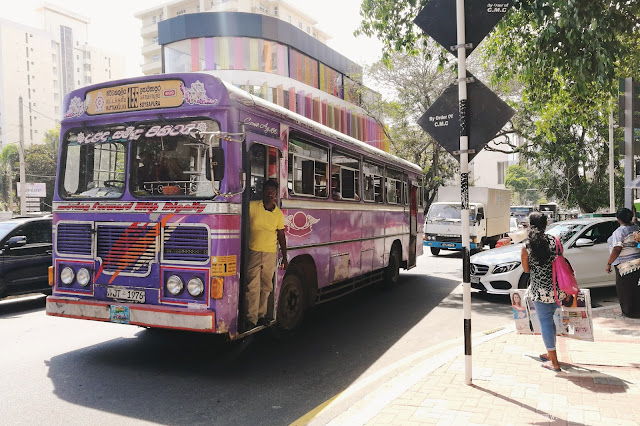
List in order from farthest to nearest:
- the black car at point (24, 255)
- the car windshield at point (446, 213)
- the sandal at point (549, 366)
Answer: the car windshield at point (446, 213) → the black car at point (24, 255) → the sandal at point (549, 366)

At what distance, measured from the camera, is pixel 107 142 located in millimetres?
5891

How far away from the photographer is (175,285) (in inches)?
213

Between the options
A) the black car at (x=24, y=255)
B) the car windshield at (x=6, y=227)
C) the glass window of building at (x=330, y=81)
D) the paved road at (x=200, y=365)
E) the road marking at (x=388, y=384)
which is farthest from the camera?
the glass window of building at (x=330, y=81)

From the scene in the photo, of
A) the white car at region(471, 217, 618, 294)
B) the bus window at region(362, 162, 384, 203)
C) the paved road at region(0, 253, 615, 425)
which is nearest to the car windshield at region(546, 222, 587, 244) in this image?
the white car at region(471, 217, 618, 294)

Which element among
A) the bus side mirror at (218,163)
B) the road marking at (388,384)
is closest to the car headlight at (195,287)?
the bus side mirror at (218,163)

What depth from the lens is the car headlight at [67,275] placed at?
5.91 metres

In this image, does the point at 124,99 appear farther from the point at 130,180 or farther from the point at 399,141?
the point at 399,141

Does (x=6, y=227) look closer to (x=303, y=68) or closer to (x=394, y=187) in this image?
(x=394, y=187)

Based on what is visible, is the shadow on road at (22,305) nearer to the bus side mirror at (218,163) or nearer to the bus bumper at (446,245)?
the bus side mirror at (218,163)

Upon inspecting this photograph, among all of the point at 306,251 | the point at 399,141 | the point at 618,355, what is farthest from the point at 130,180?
the point at 399,141

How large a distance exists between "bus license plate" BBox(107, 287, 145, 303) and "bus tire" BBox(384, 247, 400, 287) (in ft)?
22.5

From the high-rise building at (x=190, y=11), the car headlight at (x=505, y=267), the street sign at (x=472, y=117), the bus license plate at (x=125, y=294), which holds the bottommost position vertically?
the car headlight at (x=505, y=267)

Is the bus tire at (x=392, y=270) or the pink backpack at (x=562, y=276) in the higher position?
the pink backpack at (x=562, y=276)

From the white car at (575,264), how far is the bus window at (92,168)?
23.2 ft
